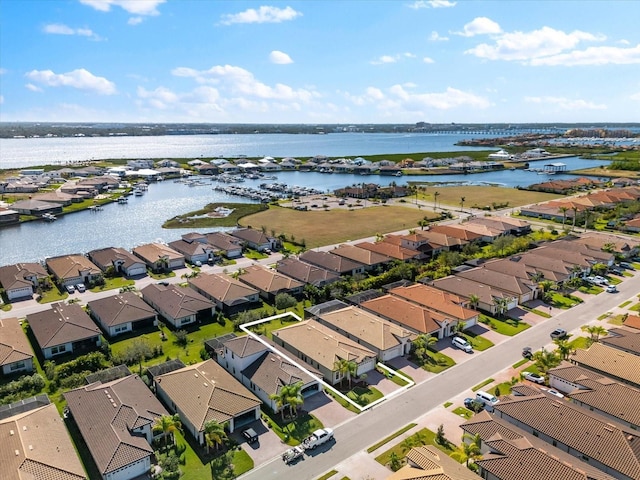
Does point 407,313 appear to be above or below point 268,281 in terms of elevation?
below

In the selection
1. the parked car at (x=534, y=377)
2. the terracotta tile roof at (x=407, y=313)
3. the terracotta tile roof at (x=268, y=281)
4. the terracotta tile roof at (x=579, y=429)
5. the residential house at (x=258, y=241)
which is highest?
the residential house at (x=258, y=241)

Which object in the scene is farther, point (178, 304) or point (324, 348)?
point (178, 304)

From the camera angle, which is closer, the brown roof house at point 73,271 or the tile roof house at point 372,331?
the tile roof house at point 372,331

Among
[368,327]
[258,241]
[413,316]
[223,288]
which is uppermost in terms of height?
[258,241]

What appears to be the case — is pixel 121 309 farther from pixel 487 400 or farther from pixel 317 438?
pixel 487 400

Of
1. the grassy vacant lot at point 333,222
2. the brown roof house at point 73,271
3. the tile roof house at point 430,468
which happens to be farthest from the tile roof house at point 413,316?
the brown roof house at point 73,271

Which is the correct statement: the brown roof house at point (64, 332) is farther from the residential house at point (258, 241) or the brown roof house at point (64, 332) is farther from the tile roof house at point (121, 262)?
the residential house at point (258, 241)

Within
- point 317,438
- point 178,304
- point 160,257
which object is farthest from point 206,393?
point 160,257
